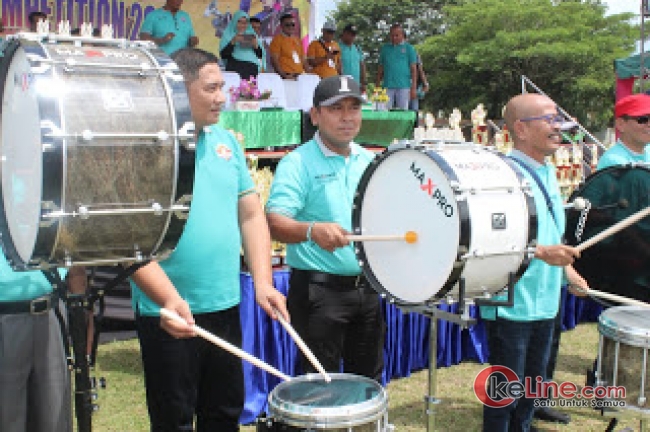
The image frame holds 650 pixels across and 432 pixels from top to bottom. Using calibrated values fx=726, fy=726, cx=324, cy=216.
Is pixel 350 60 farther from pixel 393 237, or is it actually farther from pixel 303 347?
pixel 303 347

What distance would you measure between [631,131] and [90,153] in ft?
13.2

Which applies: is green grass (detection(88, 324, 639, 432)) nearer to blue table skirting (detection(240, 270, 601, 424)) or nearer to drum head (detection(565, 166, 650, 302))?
blue table skirting (detection(240, 270, 601, 424))

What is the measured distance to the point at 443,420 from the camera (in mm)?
4961

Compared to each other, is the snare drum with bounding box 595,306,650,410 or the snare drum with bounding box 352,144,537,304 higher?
the snare drum with bounding box 352,144,537,304

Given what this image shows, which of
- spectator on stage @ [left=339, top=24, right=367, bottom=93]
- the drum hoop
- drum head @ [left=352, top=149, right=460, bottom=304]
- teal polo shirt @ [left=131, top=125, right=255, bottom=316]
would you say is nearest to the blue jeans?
drum head @ [left=352, top=149, right=460, bottom=304]

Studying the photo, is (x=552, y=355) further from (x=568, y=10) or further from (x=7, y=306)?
(x=568, y=10)

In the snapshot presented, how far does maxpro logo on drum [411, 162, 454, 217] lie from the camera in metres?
2.77

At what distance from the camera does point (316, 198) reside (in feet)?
11.9

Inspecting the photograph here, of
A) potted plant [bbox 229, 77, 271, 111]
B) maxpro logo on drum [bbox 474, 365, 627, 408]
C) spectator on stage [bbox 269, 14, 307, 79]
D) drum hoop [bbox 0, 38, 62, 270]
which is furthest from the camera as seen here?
spectator on stage [bbox 269, 14, 307, 79]

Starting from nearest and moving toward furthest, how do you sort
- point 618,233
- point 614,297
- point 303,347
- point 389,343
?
point 303,347 < point 614,297 < point 618,233 < point 389,343

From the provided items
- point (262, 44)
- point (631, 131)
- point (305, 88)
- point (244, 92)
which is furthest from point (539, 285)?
point (262, 44)

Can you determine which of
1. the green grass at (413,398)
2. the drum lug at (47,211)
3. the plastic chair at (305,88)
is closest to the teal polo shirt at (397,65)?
the plastic chair at (305,88)

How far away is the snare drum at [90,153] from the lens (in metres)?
2.06

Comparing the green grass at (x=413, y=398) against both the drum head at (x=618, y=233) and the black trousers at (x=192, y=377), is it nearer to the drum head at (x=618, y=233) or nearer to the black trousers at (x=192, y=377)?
the drum head at (x=618, y=233)
